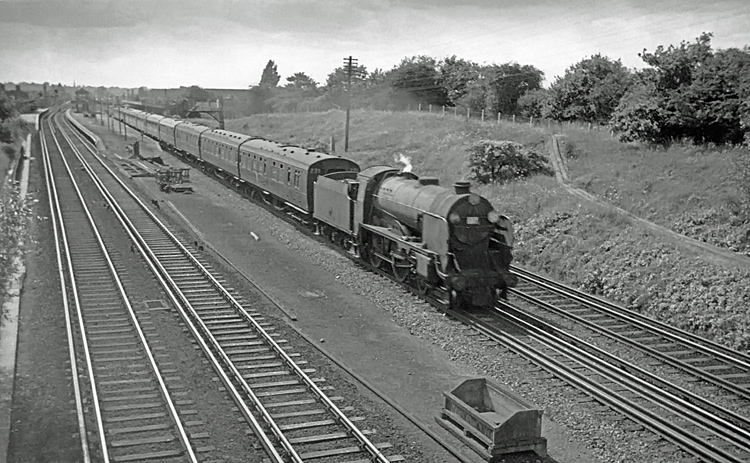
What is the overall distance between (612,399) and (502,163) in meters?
19.1

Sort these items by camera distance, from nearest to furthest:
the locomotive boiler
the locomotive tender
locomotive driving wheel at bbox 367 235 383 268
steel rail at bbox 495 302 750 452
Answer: steel rail at bbox 495 302 750 452, the locomotive boiler, the locomotive tender, locomotive driving wheel at bbox 367 235 383 268

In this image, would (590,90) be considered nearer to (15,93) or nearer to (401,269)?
(401,269)

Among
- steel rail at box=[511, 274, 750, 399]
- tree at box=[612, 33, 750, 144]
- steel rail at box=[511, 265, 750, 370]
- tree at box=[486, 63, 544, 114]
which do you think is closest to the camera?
steel rail at box=[511, 274, 750, 399]

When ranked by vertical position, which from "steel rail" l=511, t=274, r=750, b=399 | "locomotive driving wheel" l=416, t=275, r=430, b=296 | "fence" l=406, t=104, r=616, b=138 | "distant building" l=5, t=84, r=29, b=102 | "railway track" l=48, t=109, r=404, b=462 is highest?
"distant building" l=5, t=84, r=29, b=102

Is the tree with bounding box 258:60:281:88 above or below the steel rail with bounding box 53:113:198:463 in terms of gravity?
above

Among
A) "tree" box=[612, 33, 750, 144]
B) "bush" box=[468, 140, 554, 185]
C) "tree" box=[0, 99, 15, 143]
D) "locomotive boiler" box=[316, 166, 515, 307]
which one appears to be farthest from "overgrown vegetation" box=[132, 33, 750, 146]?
"tree" box=[0, 99, 15, 143]

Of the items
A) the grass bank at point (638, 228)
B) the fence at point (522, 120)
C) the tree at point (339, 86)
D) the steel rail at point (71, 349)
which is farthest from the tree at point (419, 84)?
the steel rail at point (71, 349)

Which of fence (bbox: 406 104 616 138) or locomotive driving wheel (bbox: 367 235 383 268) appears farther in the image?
fence (bbox: 406 104 616 138)

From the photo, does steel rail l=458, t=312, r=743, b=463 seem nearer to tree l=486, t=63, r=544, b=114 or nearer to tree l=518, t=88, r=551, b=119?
tree l=518, t=88, r=551, b=119

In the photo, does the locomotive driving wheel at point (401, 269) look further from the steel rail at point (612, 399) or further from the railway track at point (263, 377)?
the railway track at point (263, 377)

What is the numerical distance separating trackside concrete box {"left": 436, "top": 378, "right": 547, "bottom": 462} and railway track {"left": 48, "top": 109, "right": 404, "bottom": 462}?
127 cm

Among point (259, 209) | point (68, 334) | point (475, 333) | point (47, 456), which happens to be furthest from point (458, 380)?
point (259, 209)

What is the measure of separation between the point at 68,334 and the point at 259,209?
16506 mm

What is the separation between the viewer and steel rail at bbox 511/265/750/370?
13.6m
